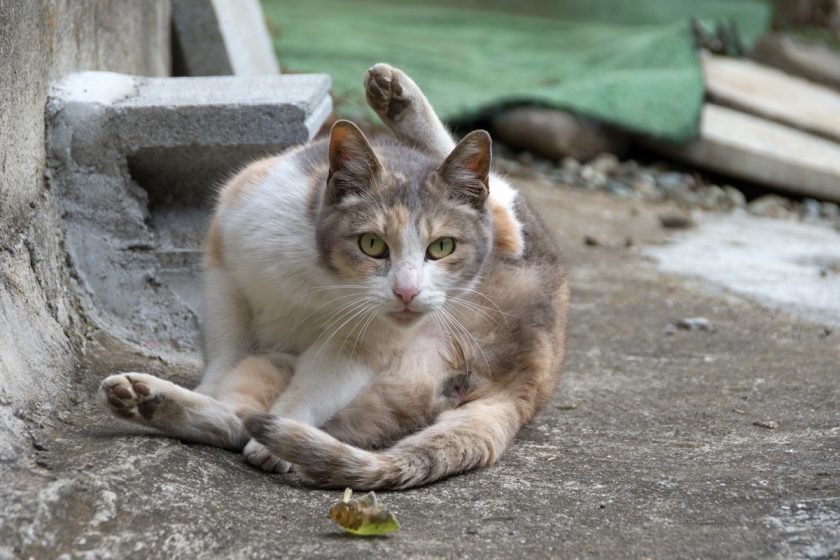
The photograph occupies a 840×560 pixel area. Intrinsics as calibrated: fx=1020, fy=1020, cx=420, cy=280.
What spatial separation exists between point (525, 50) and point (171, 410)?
7403 millimetres

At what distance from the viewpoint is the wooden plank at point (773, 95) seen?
26.9ft

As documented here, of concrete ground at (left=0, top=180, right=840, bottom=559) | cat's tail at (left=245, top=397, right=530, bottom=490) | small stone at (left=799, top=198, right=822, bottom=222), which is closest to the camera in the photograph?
concrete ground at (left=0, top=180, right=840, bottom=559)

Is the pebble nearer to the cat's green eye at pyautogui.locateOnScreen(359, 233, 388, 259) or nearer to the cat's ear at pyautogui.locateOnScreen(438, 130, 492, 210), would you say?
the cat's ear at pyautogui.locateOnScreen(438, 130, 492, 210)

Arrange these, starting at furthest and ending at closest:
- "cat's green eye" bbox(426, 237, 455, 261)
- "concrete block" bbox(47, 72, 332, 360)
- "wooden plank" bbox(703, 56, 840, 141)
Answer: "wooden plank" bbox(703, 56, 840, 141), "concrete block" bbox(47, 72, 332, 360), "cat's green eye" bbox(426, 237, 455, 261)

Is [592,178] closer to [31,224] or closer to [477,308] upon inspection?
[477,308]

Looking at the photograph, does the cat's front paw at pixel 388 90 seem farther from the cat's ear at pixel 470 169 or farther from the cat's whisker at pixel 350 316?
the cat's whisker at pixel 350 316

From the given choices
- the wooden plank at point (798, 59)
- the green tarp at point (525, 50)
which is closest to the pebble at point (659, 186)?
the green tarp at point (525, 50)

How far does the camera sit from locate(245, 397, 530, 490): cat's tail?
2369 mm

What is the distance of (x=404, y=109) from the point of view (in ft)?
11.4

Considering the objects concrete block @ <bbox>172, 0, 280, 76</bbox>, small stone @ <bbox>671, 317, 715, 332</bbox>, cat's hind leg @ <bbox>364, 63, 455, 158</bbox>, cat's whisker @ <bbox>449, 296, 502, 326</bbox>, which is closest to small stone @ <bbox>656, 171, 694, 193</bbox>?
small stone @ <bbox>671, 317, 715, 332</bbox>

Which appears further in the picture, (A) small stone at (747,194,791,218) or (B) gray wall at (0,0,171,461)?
(A) small stone at (747,194,791,218)

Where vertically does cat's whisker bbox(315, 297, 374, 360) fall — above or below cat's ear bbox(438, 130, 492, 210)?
below

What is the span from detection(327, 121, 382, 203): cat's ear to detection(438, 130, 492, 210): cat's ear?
214 millimetres

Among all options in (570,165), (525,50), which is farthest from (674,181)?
(525,50)
